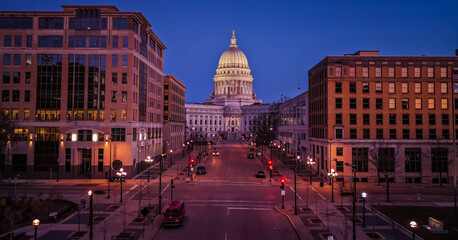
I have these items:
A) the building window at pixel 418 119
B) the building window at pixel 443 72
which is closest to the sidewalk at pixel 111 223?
the building window at pixel 418 119

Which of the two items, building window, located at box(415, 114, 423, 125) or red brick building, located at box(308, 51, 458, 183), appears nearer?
red brick building, located at box(308, 51, 458, 183)

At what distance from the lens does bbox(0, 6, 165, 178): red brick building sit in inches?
2192

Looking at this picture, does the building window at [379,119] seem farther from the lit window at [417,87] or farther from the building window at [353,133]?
the lit window at [417,87]

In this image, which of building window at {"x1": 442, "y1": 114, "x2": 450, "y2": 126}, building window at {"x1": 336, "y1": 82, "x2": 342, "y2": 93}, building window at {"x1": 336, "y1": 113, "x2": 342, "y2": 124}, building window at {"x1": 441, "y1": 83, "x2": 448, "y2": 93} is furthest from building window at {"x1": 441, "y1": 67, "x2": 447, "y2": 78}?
building window at {"x1": 336, "y1": 113, "x2": 342, "y2": 124}

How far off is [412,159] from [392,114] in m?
7.41

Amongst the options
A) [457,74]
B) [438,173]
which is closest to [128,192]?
[438,173]

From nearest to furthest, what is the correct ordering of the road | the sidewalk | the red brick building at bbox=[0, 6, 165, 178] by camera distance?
the sidewalk
the road
the red brick building at bbox=[0, 6, 165, 178]

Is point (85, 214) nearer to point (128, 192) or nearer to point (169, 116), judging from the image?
point (128, 192)

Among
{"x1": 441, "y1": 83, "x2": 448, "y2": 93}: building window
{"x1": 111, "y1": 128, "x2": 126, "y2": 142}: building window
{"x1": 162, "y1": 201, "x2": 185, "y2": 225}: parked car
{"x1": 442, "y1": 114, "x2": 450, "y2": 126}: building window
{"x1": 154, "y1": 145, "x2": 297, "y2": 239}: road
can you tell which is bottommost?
{"x1": 154, "y1": 145, "x2": 297, "y2": 239}: road

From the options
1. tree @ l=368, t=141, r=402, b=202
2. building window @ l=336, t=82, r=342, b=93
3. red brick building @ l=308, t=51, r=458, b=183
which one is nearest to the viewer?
tree @ l=368, t=141, r=402, b=202

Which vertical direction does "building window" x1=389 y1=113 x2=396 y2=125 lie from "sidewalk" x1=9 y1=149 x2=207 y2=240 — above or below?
above

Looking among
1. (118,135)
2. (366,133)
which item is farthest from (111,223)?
(366,133)

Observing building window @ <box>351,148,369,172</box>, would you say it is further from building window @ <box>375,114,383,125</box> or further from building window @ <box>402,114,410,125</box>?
building window @ <box>402,114,410,125</box>

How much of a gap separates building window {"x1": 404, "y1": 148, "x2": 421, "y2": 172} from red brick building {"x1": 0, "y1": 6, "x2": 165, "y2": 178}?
42746 millimetres
